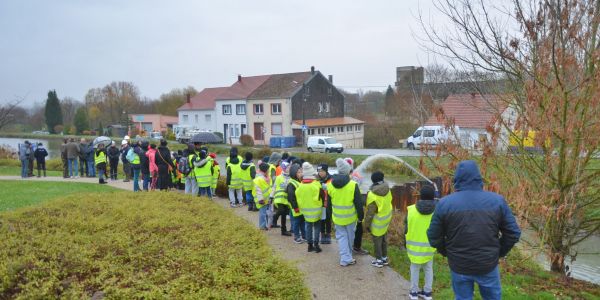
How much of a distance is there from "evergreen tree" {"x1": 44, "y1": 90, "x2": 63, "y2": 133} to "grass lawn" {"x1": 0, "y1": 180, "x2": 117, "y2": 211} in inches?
3098

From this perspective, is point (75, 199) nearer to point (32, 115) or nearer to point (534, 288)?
point (534, 288)

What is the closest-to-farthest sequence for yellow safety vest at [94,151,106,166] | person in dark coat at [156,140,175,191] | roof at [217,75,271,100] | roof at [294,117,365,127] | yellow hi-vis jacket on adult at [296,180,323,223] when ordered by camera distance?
yellow hi-vis jacket on adult at [296,180,323,223] < person in dark coat at [156,140,175,191] < yellow safety vest at [94,151,106,166] < roof at [294,117,365,127] < roof at [217,75,271,100]

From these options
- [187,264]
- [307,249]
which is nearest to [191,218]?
[307,249]

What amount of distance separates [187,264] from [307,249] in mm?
3252

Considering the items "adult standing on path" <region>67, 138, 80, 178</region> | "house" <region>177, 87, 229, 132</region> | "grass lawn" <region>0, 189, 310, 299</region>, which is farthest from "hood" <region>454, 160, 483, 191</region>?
"house" <region>177, 87, 229, 132</region>

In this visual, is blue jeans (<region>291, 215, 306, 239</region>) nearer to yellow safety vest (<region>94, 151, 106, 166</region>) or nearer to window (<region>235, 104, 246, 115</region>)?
yellow safety vest (<region>94, 151, 106, 166</region>)

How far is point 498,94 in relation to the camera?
736cm

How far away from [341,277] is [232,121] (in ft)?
157

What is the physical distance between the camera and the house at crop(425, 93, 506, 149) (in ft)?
23.1

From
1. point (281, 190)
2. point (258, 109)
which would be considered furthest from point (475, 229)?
point (258, 109)

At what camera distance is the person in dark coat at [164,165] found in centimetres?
1316

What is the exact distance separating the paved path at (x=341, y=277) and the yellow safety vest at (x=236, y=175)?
3.34 meters

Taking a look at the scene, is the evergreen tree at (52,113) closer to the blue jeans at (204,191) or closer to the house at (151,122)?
the house at (151,122)

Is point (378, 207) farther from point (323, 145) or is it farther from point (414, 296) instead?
point (323, 145)
